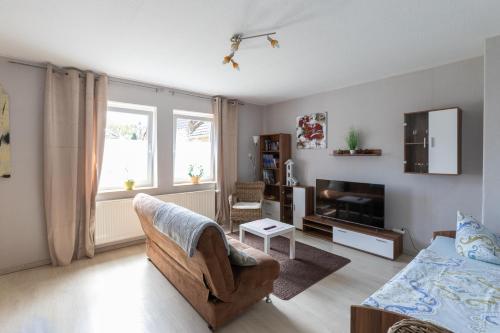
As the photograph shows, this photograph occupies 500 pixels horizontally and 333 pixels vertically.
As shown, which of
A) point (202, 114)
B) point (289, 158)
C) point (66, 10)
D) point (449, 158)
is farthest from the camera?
point (289, 158)

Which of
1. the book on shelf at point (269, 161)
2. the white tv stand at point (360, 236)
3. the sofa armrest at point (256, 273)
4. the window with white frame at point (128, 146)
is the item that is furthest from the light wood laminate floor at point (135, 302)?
the book on shelf at point (269, 161)

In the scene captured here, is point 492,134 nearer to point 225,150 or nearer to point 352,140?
point 352,140

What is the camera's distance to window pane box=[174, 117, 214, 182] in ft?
13.7

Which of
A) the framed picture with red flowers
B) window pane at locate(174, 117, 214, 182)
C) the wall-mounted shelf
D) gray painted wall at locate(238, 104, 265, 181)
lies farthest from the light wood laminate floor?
gray painted wall at locate(238, 104, 265, 181)

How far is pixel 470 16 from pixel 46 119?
430 centimetres

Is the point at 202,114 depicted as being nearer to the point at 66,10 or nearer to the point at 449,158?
the point at 66,10

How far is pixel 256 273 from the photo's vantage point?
1972 millimetres

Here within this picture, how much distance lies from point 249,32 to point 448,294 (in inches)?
96.6

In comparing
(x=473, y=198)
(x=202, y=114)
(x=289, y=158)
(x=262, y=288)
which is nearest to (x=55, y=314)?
(x=262, y=288)

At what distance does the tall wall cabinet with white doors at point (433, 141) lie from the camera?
2.62 m

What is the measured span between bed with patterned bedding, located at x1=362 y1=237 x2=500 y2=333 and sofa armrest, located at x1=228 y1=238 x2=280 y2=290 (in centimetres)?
83

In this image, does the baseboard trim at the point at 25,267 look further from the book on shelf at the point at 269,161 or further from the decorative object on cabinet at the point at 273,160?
the book on shelf at the point at 269,161

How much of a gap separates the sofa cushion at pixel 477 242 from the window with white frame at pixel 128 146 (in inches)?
153

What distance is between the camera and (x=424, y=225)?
3.07 metres
